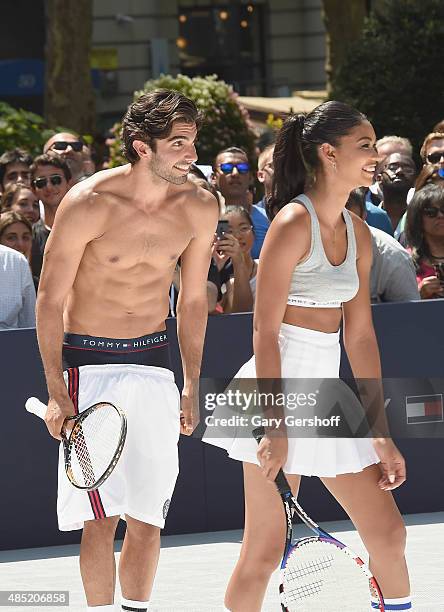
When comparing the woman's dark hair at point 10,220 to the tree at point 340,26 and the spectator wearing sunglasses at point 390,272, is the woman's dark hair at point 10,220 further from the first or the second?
the tree at point 340,26

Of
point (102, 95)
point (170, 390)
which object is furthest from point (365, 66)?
point (102, 95)

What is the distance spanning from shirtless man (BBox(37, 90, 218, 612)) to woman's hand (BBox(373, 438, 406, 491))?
0.81 metres

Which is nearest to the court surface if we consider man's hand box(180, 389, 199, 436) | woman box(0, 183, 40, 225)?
man's hand box(180, 389, 199, 436)

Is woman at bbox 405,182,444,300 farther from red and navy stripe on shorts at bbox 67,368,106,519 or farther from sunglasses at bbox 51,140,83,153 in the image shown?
red and navy stripe on shorts at bbox 67,368,106,519

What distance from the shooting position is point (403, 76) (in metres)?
14.2

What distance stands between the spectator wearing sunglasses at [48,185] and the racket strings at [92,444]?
13.4 feet

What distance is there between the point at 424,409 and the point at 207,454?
46.7 inches

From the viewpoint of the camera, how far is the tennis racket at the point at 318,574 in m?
4.36

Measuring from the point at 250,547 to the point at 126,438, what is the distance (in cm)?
63

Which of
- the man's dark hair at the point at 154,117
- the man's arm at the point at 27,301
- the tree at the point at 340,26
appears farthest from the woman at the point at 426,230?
the tree at the point at 340,26

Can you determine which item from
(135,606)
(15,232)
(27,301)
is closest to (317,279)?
(135,606)

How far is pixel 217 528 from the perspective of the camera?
7652 mm

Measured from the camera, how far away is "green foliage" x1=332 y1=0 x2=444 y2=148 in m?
14.1

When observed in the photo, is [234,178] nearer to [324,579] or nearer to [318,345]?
[318,345]
